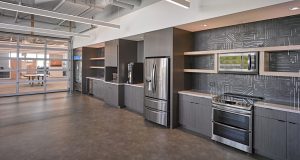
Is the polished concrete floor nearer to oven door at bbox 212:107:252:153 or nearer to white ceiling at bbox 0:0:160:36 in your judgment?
oven door at bbox 212:107:252:153

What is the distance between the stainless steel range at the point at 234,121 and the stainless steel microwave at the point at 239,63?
566 mm

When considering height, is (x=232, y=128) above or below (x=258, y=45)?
below

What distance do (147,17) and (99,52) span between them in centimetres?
524

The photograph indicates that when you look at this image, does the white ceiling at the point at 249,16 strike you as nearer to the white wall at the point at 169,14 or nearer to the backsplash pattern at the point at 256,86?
the white wall at the point at 169,14

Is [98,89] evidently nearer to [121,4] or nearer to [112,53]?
[112,53]

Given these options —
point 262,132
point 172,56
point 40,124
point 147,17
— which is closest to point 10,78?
point 40,124

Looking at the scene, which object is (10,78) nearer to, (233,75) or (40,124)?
(40,124)

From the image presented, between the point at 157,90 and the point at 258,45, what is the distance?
248 centimetres

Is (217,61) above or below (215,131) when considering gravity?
above

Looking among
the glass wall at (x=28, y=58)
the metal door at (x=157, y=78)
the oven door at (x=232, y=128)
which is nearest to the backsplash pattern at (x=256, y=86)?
the oven door at (x=232, y=128)

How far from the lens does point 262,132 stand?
2.96 m

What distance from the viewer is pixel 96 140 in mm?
3604

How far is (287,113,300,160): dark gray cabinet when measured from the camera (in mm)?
2572

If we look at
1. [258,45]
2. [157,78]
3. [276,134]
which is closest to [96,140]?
[157,78]
